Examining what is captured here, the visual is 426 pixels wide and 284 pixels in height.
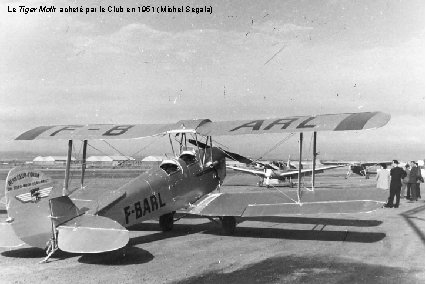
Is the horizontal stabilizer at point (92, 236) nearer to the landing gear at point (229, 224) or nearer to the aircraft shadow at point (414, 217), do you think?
the landing gear at point (229, 224)

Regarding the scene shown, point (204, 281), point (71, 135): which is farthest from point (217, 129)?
point (204, 281)

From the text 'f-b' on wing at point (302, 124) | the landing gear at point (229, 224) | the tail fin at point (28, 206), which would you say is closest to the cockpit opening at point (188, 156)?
the text 'f-b' on wing at point (302, 124)

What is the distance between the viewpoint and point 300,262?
6.55 m

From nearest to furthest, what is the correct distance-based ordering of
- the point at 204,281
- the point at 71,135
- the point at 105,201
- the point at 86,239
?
1. the point at 204,281
2. the point at 86,239
3. the point at 105,201
4. the point at 71,135

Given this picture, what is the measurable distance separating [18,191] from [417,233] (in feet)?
25.5

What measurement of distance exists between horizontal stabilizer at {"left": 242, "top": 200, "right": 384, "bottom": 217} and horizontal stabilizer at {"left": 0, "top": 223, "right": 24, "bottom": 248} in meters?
4.11

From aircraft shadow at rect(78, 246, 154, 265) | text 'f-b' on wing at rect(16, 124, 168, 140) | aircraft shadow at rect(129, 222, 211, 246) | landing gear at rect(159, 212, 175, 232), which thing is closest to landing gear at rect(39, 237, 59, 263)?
aircraft shadow at rect(78, 246, 154, 265)

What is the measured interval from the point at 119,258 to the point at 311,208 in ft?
12.7

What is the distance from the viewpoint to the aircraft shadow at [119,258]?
6.47 metres

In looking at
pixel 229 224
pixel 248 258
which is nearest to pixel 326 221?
pixel 229 224

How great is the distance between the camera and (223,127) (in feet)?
29.5

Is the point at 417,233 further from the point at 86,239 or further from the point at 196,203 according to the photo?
the point at 86,239

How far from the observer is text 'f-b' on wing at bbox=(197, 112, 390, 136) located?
7414 millimetres

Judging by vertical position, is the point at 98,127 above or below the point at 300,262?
above
